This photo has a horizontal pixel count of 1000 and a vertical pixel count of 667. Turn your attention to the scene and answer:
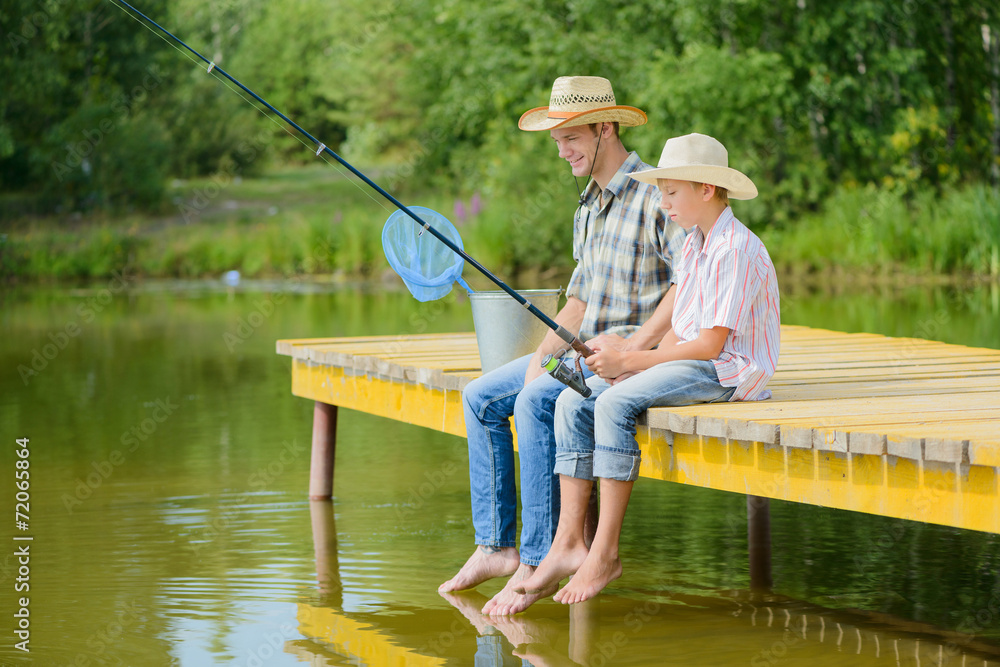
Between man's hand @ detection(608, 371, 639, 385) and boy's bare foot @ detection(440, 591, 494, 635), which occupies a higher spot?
man's hand @ detection(608, 371, 639, 385)

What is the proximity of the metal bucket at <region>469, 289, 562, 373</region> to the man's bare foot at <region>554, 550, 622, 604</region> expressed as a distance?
823mm

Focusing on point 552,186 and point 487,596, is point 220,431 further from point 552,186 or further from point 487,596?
point 552,186

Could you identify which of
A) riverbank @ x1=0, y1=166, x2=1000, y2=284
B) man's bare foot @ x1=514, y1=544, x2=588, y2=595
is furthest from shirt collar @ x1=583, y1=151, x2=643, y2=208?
riverbank @ x1=0, y1=166, x2=1000, y2=284

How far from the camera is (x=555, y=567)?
3756mm

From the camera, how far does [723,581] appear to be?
14.3ft

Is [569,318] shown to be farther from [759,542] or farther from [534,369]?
[759,542]

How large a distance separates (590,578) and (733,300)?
83 centimetres

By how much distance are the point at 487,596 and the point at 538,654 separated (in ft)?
1.99

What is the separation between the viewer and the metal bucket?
4.25m

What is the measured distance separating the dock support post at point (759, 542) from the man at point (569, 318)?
2.72ft

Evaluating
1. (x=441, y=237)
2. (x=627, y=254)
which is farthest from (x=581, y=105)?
(x=441, y=237)

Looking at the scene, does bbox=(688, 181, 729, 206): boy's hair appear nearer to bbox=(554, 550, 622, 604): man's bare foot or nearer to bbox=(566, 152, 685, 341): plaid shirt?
bbox=(566, 152, 685, 341): plaid shirt

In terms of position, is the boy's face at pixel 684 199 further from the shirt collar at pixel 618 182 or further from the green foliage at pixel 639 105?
the green foliage at pixel 639 105

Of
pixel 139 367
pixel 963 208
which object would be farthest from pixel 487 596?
pixel 963 208
